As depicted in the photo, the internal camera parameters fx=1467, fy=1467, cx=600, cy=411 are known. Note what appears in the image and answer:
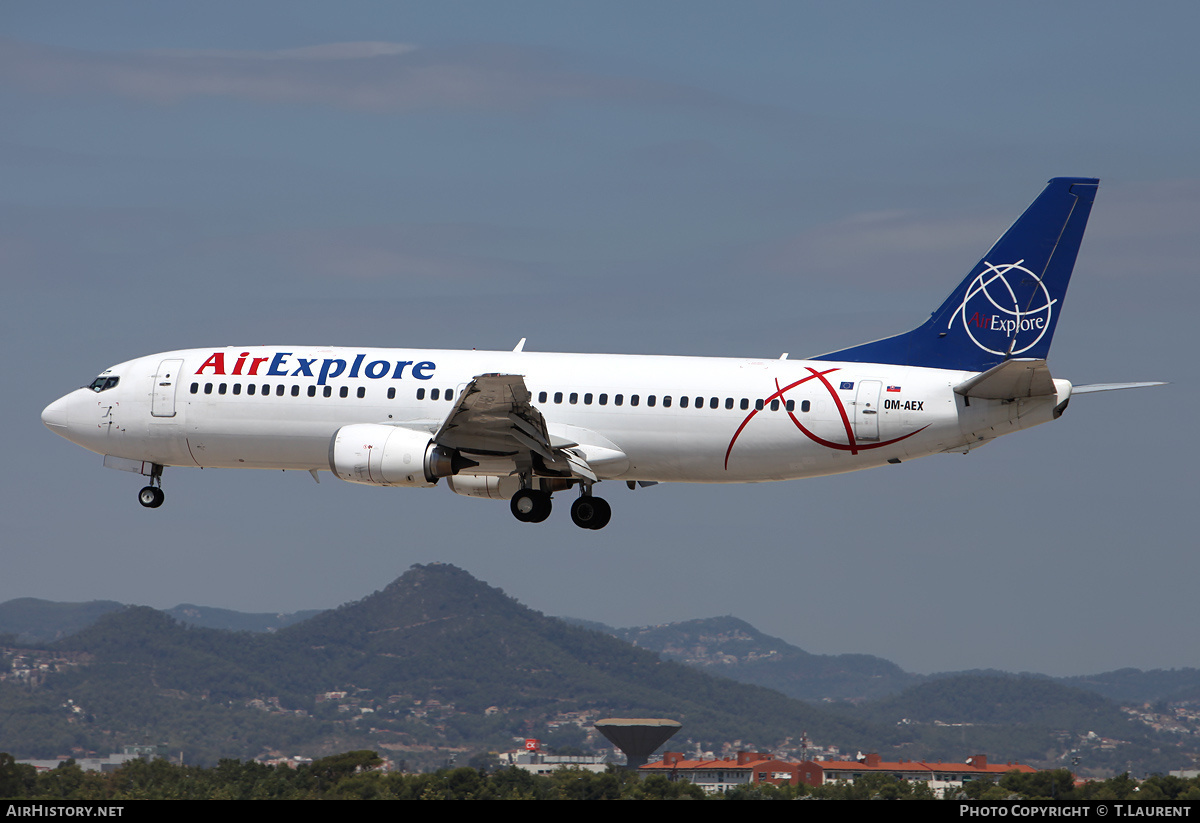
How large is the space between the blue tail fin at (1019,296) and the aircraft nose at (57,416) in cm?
2736

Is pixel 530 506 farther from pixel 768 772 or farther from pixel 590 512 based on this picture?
pixel 768 772

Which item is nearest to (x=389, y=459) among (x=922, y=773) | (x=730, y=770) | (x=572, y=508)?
(x=572, y=508)

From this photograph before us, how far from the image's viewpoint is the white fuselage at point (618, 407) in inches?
1670

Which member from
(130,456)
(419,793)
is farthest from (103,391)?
(419,793)

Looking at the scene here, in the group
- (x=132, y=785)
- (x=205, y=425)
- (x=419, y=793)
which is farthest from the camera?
(x=419, y=793)

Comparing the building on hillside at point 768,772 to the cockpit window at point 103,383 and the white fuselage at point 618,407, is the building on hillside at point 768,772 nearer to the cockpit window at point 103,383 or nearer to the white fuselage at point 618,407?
the cockpit window at point 103,383

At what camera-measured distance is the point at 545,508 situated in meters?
44.8

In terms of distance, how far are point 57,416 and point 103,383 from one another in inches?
86.9

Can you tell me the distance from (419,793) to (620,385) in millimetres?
47461

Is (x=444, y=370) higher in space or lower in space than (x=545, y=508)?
higher

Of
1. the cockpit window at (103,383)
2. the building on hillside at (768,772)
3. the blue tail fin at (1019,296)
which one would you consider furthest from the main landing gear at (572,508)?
the building on hillside at (768,772)

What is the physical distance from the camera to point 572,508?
151ft

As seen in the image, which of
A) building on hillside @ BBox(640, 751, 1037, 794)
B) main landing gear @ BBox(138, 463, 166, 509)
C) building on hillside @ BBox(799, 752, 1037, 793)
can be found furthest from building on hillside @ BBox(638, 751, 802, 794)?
main landing gear @ BBox(138, 463, 166, 509)
